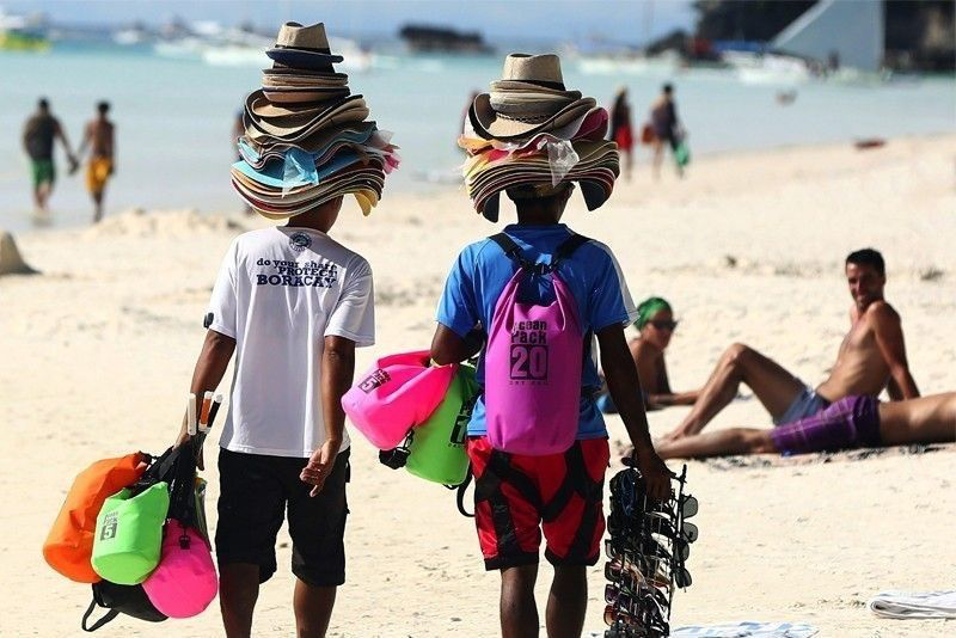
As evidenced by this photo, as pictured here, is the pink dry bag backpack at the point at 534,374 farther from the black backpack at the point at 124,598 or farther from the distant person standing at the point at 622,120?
the distant person standing at the point at 622,120

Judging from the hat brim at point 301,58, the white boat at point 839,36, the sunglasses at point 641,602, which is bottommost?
the sunglasses at point 641,602

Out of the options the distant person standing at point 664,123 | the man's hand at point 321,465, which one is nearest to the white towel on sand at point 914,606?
the man's hand at point 321,465

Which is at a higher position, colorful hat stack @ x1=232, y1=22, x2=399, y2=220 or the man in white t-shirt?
colorful hat stack @ x1=232, y1=22, x2=399, y2=220

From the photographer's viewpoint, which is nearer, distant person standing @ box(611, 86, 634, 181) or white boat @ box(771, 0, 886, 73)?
distant person standing @ box(611, 86, 634, 181)

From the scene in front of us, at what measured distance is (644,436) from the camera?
427 cm

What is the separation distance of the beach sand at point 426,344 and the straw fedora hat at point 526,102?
160 cm

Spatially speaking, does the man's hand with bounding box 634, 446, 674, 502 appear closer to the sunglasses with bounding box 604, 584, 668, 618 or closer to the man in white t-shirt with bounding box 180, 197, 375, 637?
the sunglasses with bounding box 604, 584, 668, 618

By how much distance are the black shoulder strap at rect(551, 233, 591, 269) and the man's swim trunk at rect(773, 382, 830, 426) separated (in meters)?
3.55

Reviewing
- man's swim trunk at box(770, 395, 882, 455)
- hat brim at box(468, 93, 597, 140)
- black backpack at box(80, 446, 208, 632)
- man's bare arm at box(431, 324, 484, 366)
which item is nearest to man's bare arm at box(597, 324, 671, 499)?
man's bare arm at box(431, 324, 484, 366)

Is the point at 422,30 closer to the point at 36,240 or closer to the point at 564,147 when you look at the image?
the point at 36,240

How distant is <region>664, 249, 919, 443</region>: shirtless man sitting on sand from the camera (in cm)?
727

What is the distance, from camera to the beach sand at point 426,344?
5.48 m

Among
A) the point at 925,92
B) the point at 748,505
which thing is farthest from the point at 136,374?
the point at 925,92

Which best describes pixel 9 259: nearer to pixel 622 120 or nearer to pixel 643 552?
pixel 643 552
